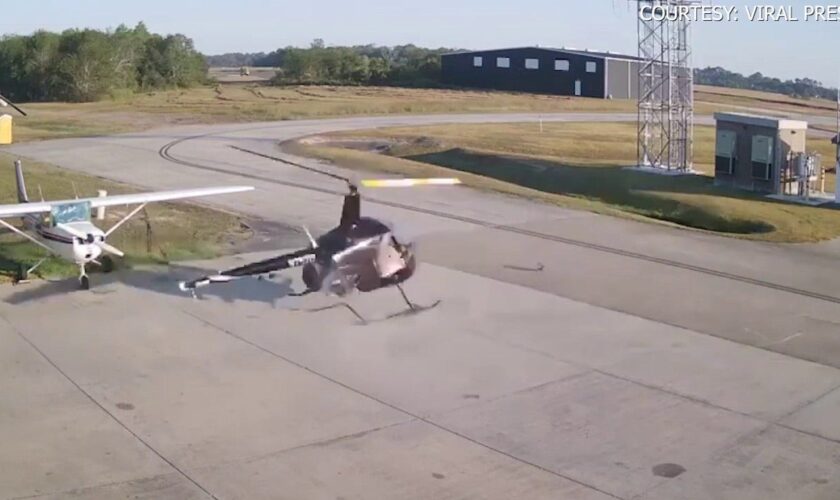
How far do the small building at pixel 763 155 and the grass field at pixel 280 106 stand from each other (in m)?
38.3

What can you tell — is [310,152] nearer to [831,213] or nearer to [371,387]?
[831,213]

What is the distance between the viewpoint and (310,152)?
46.9 m

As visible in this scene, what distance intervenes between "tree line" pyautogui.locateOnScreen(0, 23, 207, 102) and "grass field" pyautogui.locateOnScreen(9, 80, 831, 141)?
3.55m

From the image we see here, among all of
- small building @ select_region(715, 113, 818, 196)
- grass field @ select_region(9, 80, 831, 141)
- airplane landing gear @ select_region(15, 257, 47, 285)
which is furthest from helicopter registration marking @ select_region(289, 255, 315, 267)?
grass field @ select_region(9, 80, 831, 141)

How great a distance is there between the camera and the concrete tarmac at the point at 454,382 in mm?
11438

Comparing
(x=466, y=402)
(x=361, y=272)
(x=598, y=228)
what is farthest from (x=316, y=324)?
(x=598, y=228)

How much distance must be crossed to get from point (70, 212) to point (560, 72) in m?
79.9

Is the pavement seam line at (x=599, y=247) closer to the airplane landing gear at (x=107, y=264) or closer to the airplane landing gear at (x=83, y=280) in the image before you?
the airplane landing gear at (x=107, y=264)

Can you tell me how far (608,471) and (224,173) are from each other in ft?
97.8

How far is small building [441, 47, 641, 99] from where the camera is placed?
92.9m

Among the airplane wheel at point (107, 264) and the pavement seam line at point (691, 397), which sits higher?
the airplane wheel at point (107, 264)

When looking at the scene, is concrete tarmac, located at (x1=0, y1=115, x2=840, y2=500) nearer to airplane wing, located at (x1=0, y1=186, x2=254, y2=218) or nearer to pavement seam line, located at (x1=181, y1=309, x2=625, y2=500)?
pavement seam line, located at (x1=181, y1=309, x2=625, y2=500)

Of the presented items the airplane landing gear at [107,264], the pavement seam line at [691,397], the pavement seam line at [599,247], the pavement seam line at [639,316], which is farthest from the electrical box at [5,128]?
the pavement seam line at [599,247]

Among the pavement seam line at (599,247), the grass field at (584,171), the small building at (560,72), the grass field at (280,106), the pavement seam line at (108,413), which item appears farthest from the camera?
the small building at (560,72)
